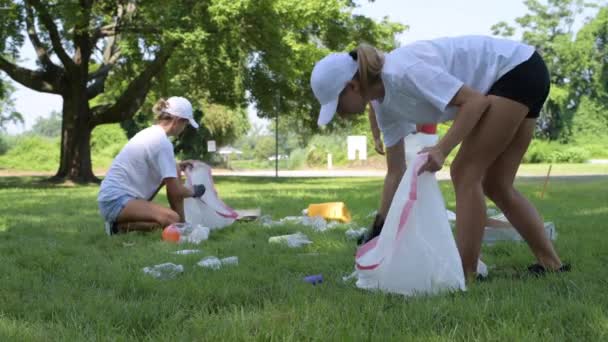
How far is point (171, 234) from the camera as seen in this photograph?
16.2 feet

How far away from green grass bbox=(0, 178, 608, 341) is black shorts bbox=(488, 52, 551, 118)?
0.86 m

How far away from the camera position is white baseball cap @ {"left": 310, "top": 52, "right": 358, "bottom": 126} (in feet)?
9.27

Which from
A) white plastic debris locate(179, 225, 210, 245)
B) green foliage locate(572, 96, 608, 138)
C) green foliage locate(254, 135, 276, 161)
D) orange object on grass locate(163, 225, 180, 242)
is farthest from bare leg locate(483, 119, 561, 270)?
green foliage locate(254, 135, 276, 161)

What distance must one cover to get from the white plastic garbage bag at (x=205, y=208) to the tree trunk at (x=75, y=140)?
42.4 ft

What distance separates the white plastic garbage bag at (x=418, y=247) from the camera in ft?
9.37

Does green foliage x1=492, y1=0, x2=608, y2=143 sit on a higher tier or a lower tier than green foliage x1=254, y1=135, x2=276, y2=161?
higher

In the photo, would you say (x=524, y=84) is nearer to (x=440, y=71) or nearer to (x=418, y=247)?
(x=440, y=71)

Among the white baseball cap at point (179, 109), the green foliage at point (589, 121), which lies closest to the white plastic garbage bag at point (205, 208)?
the white baseball cap at point (179, 109)

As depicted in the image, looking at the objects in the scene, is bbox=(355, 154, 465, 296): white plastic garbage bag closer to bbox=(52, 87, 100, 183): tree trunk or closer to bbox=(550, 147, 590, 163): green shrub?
bbox=(52, 87, 100, 183): tree trunk

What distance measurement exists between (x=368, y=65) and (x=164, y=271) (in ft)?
5.15

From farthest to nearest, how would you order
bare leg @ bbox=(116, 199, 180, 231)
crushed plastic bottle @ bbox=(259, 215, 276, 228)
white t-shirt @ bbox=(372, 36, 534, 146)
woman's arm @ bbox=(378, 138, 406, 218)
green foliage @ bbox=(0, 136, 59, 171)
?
green foliage @ bbox=(0, 136, 59, 171), crushed plastic bottle @ bbox=(259, 215, 276, 228), bare leg @ bbox=(116, 199, 180, 231), woman's arm @ bbox=(378, 138, 406, 218), white t-shirt @ bbox=(372, 36, 534, 146)

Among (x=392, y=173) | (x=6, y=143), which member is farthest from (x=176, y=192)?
(x=6, y=143)

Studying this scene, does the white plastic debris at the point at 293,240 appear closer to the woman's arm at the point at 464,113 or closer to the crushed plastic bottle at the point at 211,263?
the crushed plastic bottle at the point at 211,263

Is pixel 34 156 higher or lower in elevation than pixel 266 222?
lower
